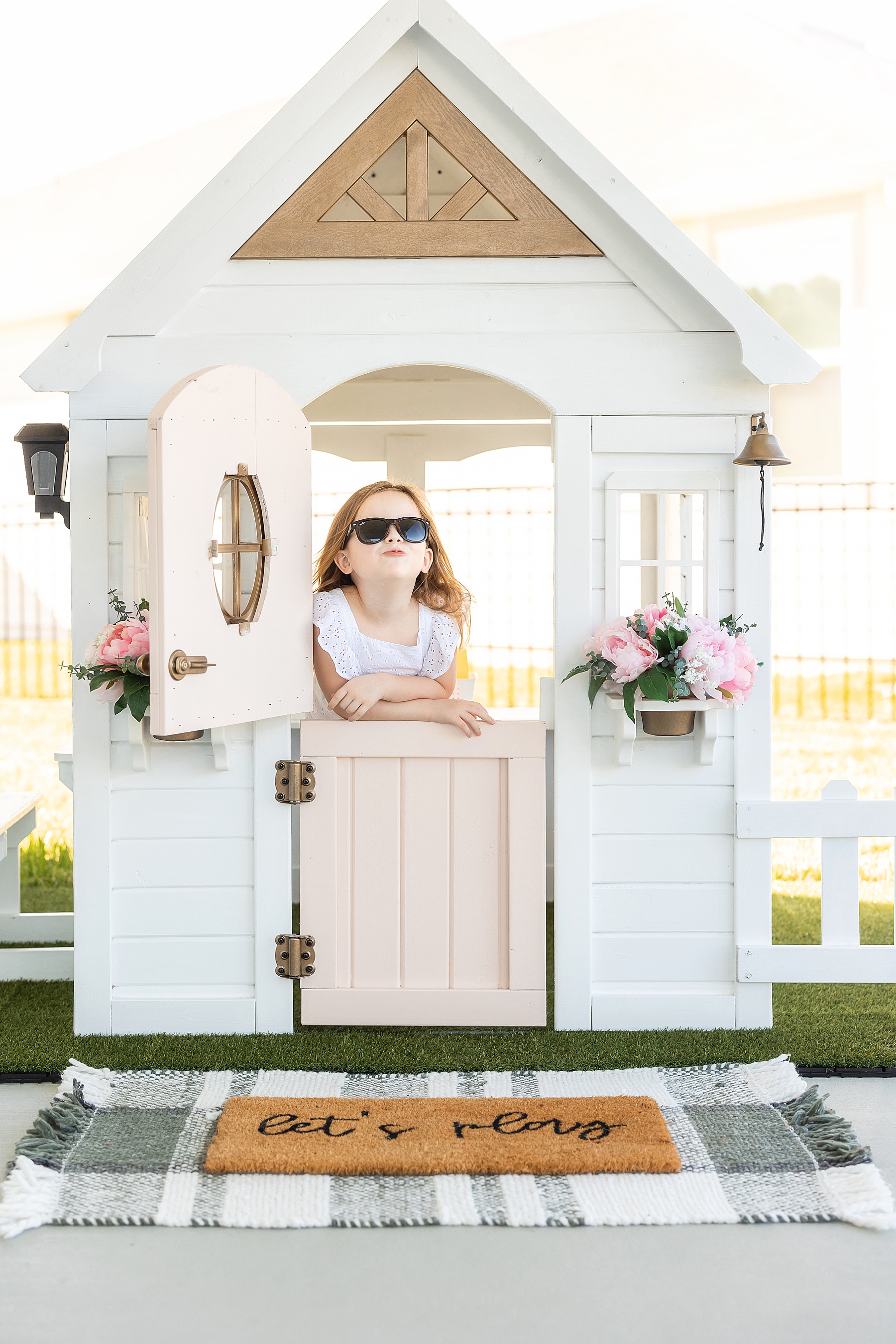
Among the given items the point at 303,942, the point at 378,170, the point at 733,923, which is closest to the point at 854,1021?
the point at 733,923

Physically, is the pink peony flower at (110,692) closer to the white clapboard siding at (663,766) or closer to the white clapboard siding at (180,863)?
the white clapboard siding at (180,863)

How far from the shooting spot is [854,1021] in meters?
3.97

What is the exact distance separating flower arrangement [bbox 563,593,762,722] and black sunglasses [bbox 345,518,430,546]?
72 centimetres

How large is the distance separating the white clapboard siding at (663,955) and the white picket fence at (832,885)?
72 mm

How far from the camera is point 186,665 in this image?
3.14 m

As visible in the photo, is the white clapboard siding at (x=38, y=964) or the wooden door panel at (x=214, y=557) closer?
the wooden door panel at (x=214, y=557)

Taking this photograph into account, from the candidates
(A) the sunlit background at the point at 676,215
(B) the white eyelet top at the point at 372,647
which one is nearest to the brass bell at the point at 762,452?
(B) the white eyelet top at the point at 372,647

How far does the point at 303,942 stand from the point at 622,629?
1465 millimetres

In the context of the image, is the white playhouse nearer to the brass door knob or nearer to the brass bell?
the brass bell

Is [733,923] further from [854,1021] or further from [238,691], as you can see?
[238,691]

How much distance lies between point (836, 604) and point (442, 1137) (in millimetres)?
9498

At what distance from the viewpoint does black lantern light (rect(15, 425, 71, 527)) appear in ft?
12.9

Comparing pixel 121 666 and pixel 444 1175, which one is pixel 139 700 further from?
pixel 444 1175

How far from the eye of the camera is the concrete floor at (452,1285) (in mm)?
2287
